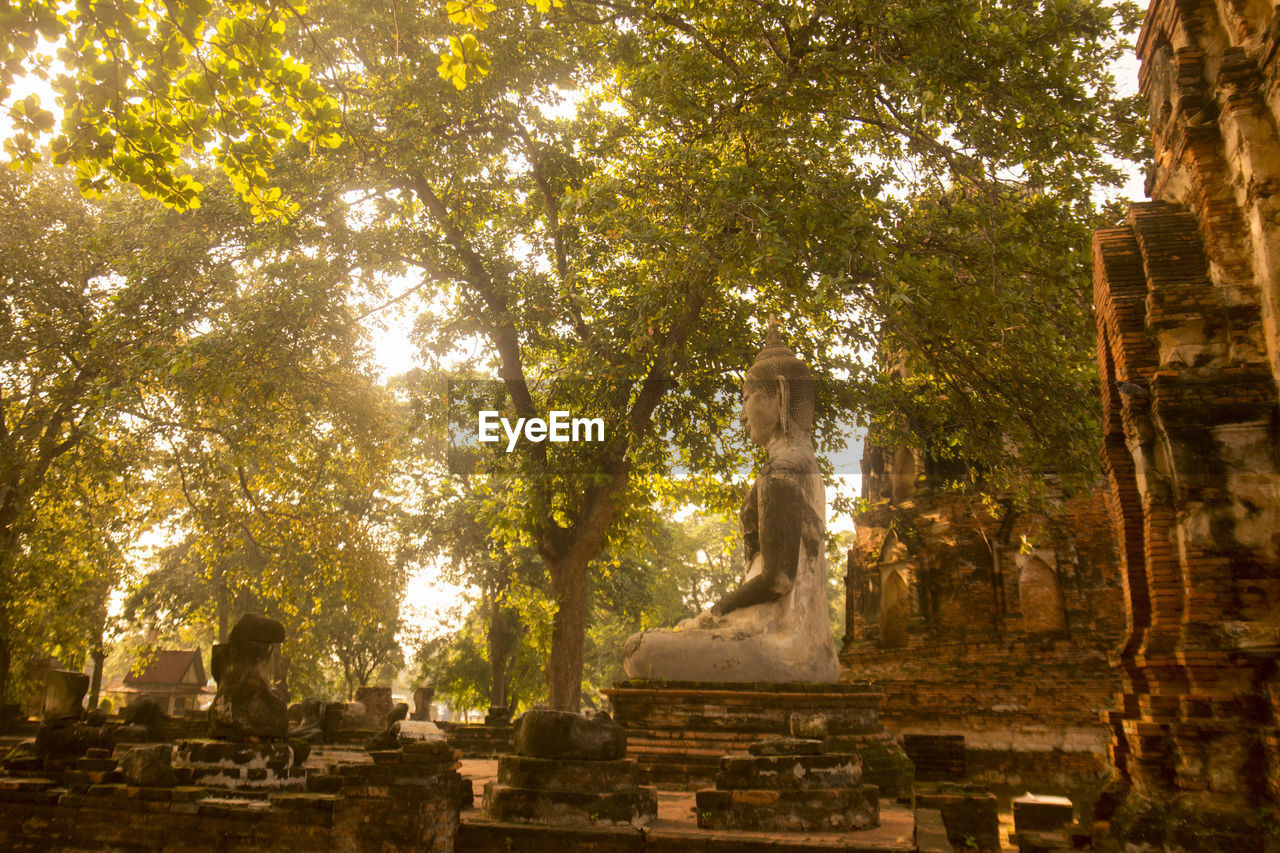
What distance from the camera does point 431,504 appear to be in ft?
70.1

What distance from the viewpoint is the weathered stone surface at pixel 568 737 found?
445 centimetres

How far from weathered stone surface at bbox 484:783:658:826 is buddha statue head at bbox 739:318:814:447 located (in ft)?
13.1

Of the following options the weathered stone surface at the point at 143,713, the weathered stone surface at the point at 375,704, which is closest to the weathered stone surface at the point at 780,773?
the weathered stone surface at the point at 143,713

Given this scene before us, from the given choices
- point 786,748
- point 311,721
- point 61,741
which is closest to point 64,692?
point 61,741

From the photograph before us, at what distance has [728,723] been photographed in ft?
20.7

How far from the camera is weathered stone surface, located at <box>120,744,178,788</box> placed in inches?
199

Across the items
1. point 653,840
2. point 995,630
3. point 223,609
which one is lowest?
point 653,840

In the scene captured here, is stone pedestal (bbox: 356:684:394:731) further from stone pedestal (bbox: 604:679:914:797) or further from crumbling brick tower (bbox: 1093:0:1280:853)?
crumbling brick tower (bbox: 1093:0:1280:853)

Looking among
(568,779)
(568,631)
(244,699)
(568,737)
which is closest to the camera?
(568,779)

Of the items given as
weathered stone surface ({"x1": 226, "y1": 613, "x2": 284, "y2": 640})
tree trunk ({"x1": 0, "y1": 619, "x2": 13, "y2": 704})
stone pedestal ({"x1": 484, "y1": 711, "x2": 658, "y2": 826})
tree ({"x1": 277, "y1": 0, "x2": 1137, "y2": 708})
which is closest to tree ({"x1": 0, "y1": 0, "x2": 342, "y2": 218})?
tree ({"x1": 277, "y1": 0, "x2": 1137, "y2": 708})

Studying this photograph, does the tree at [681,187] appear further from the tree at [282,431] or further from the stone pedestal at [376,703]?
the stone pedestal at [376,703]

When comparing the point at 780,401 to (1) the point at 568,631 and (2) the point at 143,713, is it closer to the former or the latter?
(1) the point at 568,631

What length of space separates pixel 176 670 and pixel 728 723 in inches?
1322

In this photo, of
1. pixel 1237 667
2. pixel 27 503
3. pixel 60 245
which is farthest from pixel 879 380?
pixel 60 245
